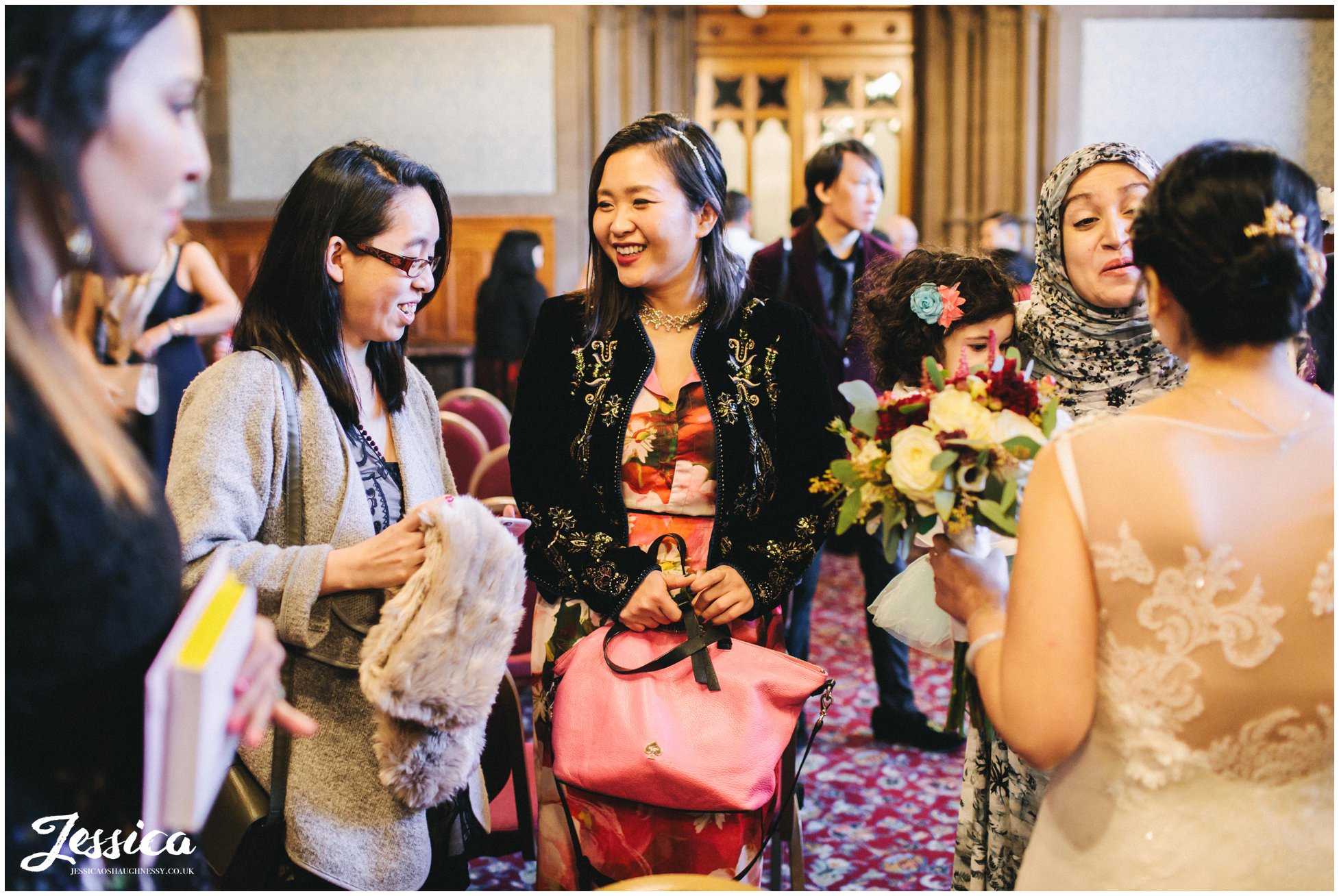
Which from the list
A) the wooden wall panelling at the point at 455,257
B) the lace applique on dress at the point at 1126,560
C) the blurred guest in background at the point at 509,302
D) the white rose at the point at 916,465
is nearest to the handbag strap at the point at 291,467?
the white rose at the point at 916,465

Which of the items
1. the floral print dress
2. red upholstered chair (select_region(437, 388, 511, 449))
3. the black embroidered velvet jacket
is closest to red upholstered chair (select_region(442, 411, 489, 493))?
red upholstered chair (select_region(437, 388, 511, 449))

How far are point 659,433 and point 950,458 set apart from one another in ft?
2.46

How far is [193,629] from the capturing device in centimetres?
82

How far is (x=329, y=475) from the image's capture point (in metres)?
1.55

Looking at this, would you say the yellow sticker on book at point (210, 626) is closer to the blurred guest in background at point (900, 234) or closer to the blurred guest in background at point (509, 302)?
the blurred guest in background at point (509, 302)

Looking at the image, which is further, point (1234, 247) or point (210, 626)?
point (1234, 247)

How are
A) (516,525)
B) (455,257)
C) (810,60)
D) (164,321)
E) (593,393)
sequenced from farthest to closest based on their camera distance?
1. (810,60)
2. (455,257)
3. (164,321)
4. (593,393)
5. (516,525)

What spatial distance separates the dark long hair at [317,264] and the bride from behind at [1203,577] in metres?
1.09

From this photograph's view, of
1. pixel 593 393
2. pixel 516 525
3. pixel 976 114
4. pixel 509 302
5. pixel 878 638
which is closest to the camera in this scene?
pixel 516 525

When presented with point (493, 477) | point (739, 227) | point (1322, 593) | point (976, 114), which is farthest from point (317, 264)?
point (976, 114)

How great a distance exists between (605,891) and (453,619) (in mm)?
430

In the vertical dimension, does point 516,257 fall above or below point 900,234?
below

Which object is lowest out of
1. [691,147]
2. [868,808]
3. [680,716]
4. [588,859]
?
[868,808]

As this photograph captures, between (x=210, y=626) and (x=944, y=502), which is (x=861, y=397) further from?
(x=210, y=626)
